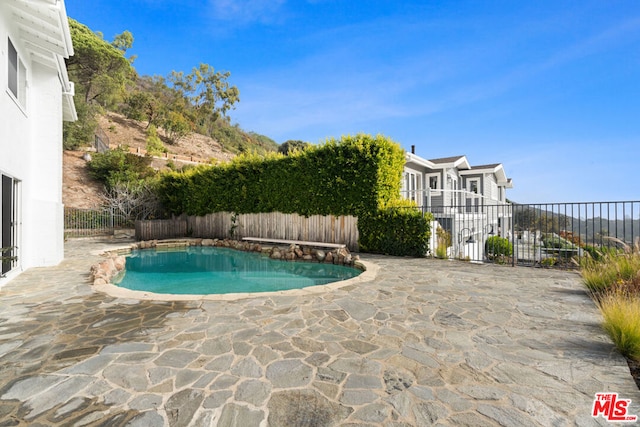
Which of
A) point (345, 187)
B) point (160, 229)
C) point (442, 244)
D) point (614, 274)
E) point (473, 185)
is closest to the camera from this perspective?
point (614, 274)

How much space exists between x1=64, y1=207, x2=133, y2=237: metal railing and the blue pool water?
7479 millimetres

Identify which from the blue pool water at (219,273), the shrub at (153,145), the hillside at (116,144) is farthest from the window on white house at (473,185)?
the shrub at (153,145)

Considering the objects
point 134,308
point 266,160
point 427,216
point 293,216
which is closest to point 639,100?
point 427,216

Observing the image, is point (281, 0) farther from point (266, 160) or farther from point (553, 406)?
point (553, 406)

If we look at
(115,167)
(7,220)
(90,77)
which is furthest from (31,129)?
(90,77)

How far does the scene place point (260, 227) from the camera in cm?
1395

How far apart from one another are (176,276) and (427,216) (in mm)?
7847

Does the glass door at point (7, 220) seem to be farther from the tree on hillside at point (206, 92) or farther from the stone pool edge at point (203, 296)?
the tree on hillside at point (206, 92)

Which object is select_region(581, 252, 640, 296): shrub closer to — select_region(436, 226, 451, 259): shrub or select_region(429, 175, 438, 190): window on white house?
select_region(436, 226, 451, 259): shrub

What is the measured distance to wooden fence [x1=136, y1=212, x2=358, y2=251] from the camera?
11.4 metres

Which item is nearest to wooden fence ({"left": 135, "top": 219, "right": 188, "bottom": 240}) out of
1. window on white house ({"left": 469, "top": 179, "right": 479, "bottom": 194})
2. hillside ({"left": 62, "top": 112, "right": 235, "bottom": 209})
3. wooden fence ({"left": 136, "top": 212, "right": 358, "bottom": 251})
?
wooden fence ({"left": 136, "top": 212, "right": 358, "bottom": 251})

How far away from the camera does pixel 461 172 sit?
22.5 metres

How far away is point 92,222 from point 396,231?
59.6 feet

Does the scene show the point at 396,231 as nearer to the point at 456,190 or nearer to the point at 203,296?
the point at 203,296
